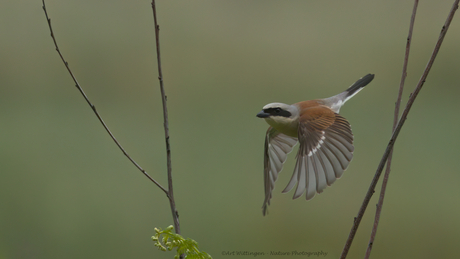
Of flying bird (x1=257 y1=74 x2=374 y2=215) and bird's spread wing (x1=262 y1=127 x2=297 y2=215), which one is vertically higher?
flying bird (x1=257 y1=74 x2=374 y2=215)

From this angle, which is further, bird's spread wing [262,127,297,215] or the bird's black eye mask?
bird's spread wing [262,127,297,215]

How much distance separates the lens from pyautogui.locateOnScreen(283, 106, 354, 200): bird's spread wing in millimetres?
774

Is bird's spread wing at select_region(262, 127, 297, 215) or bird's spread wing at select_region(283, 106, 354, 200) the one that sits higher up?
bird's spread wing at select_region(283, 106, 354, 200)

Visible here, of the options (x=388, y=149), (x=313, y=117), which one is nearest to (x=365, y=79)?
(x=313, y=117)

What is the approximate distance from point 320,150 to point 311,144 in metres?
0.03

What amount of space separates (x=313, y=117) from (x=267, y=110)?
Result: 0.59ft

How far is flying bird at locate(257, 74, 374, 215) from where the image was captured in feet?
2.56

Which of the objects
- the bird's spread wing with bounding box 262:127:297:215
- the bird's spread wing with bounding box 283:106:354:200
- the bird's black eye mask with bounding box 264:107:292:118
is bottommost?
the bird's spread wing with bounding box 262:127:297:215

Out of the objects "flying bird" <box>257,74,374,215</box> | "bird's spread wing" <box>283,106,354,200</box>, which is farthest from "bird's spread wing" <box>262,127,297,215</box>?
"bird's spread wing" <box>283,106,354,200</box>

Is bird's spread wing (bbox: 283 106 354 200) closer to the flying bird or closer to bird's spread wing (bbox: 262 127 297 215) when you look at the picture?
the flying bird

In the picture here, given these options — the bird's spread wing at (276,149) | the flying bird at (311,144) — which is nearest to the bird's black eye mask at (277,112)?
the flying bird at (311,144)

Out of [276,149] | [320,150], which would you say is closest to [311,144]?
[320,150]

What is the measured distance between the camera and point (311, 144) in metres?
0.91

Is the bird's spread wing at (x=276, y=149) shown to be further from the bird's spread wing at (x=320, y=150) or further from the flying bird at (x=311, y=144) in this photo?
the bird's spread wing at (x=320, y=150)
